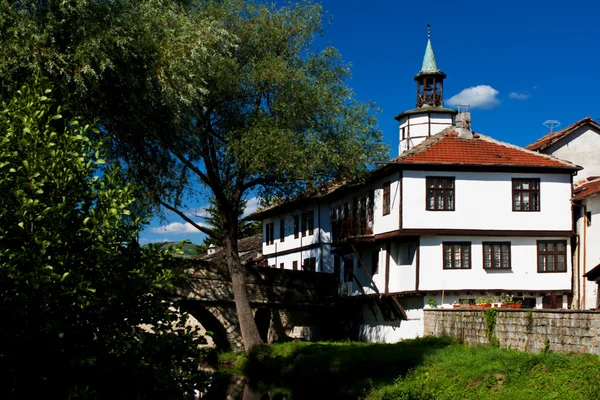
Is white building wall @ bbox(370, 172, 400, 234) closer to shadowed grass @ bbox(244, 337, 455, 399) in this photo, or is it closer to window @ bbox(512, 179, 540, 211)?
window @ bbox(512, 179, 540, 211)

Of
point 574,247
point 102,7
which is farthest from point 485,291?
point 102,7

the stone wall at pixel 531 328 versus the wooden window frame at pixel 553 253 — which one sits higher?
the wooden window frame at pixel 553 253

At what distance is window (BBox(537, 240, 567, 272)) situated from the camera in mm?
30062

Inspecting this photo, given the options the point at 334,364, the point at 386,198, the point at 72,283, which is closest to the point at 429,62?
the point at 386,198

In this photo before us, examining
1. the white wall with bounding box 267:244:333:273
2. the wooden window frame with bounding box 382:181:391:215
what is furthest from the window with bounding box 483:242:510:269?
the white wall with bounding box 267:244:333:273

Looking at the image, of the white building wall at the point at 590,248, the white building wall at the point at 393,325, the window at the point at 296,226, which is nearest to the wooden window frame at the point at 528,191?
the white building wall at the point at 590,248

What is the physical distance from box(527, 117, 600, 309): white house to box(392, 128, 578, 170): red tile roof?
5.74 feet

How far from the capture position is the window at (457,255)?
96.9 ft

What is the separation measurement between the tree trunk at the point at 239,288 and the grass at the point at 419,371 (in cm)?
61

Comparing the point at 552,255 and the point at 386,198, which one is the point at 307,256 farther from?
the point at 552,255

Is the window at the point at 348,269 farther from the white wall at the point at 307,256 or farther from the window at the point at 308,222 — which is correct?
the window at the point at 308,222

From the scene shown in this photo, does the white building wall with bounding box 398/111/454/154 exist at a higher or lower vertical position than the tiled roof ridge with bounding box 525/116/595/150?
higher

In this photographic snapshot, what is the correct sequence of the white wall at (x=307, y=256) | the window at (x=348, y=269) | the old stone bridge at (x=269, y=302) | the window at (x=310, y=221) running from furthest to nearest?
1. the window at (x=310, y=221)
2. the white wall at (x=307, y=256)
3. the window at (x=348, y=269)
4. the old stone bridge at (x=269, y=302)

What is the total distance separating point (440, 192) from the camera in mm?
29938
